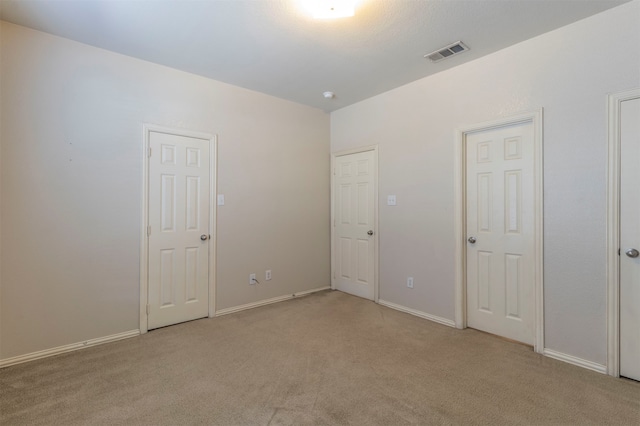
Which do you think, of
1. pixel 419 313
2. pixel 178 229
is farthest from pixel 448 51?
pixel 178 229

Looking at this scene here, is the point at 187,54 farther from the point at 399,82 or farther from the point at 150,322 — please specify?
the point at 150,322

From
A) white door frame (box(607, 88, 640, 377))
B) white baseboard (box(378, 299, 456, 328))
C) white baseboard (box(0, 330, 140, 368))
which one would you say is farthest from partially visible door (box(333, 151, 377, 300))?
white baseboard (box(0, 330, 140, 368))

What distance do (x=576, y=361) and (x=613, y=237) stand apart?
1.00 meters

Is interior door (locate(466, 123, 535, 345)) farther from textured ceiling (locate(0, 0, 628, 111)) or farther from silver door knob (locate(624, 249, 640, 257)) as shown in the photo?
textured ceiling (locate(0, 0, 628, 111))

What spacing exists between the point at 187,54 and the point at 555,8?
302cm

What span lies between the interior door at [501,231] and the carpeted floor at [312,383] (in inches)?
9.7

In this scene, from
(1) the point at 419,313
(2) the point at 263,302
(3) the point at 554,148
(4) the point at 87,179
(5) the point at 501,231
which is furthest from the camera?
(2) the point at 263,302

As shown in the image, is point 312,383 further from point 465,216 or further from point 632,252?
point 632,252

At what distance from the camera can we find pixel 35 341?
2.45 meters

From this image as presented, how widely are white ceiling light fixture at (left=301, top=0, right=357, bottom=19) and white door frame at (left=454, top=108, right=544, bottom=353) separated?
1664 millimetres

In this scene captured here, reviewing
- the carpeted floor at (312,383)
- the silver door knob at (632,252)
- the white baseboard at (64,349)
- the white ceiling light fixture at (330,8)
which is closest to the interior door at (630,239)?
the silver door knob at (632,252)

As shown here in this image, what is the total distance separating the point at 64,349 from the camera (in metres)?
2.55

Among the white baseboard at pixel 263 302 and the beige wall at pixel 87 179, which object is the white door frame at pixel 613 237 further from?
the beige wall at pixel 87 179

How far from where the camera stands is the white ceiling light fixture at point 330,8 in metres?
2.04
